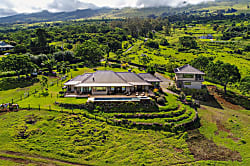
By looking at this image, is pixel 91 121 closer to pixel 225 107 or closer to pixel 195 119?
pixel 195 119

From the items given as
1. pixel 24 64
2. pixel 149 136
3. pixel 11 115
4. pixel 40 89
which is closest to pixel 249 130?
pixel 149 136

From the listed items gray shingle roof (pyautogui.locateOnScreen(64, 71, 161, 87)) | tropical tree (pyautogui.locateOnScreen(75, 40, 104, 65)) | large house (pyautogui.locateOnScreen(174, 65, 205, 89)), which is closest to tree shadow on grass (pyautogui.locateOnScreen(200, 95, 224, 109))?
large house (pyautogui.locateOnScreen(174, 65, 205, 89))

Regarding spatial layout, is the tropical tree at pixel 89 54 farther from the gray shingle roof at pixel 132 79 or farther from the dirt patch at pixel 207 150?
the dirt patch at pixel 207 150

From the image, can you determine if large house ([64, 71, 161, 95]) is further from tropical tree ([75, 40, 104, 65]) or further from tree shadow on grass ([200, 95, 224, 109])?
tropical tree ([75, 40, 104, 65])

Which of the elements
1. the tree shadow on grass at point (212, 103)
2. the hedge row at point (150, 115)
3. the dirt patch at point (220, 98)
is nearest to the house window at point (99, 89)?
the hedge row at point (150, 115)

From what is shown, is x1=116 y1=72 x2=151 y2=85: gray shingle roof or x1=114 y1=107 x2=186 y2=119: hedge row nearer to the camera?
x1=114 y1=107 x2=186 y2=119: hedge row

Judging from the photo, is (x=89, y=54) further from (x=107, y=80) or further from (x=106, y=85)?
(x=106, y=85)

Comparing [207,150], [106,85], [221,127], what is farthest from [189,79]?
[207,150]

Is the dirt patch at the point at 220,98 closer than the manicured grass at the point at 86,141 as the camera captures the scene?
No
